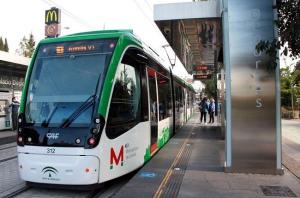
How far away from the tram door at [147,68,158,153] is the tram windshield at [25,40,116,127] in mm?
2679

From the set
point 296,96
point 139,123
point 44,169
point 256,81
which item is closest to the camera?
point 44,169

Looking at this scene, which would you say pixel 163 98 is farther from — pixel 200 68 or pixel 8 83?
pixel 200 68

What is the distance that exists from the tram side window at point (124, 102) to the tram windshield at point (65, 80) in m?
0.42

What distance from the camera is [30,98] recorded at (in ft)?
25.8

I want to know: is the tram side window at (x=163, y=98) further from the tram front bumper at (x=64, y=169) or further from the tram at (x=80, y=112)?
the tram front bumper at (x=64, y=169)

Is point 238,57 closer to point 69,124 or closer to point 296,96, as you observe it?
point 69,124

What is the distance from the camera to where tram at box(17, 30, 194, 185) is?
7.15 metres

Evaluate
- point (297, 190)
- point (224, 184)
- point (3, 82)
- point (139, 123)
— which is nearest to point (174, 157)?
point (139, 123)

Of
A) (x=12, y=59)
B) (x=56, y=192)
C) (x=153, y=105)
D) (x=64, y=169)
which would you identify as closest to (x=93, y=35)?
(x=64, y=169)

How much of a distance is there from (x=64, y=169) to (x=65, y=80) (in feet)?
5.49

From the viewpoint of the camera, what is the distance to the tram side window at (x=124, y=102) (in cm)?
766

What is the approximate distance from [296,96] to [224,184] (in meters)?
37.8

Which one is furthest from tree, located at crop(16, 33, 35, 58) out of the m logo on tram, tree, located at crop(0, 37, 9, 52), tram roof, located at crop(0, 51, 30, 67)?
the m logo on tram

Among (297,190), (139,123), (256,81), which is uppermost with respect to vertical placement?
(256,81)
